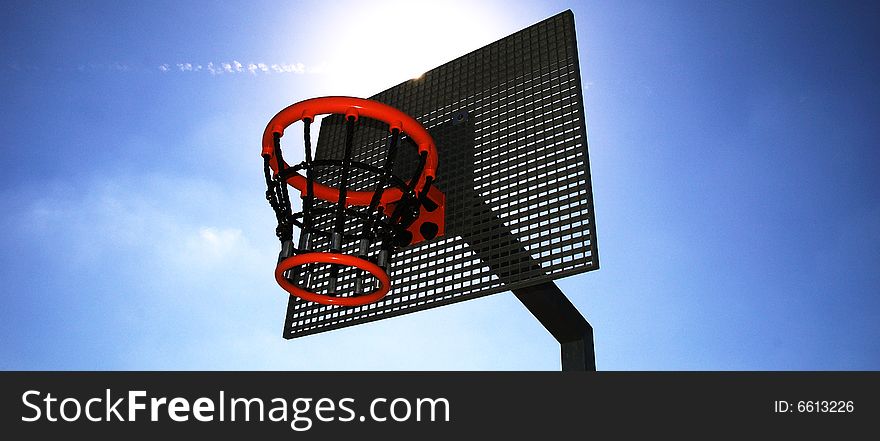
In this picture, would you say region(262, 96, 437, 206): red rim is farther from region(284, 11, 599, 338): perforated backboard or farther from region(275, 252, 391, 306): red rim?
region(275, 252, 391, 306): red rim

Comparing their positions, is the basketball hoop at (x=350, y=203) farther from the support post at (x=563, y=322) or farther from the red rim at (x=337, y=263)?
the support post at (x=563, y=322)

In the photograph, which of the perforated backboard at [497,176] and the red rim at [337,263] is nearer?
the red rim at [337,263]

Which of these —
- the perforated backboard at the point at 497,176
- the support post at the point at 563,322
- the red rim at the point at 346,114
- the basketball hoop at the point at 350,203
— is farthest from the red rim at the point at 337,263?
the support post at the point at 563,322

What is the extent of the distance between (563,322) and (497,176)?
0.66m

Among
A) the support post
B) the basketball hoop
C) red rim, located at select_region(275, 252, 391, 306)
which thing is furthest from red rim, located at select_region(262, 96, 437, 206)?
the support post

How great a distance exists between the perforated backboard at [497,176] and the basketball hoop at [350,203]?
138mm

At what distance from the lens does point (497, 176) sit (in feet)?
10.1

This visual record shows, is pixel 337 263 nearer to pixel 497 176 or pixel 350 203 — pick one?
pixel 350 203

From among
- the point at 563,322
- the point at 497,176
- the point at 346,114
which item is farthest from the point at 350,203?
the point at 563,322

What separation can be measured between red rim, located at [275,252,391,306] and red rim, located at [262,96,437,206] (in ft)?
1.12

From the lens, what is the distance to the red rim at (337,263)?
264cm
